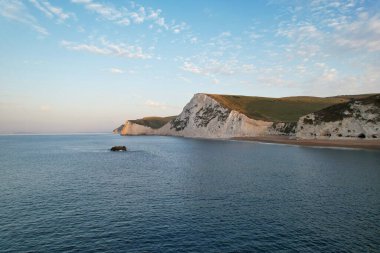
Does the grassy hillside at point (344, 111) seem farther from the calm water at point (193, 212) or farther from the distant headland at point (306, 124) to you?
Result: the calm water at point (193, 212)

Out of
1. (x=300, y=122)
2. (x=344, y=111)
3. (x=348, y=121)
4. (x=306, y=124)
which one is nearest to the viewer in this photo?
(x=348, y=121)

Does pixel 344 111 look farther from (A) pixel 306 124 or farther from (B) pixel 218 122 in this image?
(B) pixel 218 122

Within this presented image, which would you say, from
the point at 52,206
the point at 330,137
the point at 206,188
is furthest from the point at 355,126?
the point at 52,206

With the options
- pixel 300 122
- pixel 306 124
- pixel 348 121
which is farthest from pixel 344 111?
pixel 300 122

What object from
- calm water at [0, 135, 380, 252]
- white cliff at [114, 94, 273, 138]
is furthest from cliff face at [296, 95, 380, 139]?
calm water at [0, 135, 380, 252]

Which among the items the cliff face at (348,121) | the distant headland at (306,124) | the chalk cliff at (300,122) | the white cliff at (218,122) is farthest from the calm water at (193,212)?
the white cliff at (218,122)

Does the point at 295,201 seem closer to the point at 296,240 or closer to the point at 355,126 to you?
the point at 296,240

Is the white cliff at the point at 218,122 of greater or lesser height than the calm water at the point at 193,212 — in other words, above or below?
above

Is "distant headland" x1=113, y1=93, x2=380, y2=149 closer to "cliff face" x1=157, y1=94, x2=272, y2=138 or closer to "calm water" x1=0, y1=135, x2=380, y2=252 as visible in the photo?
"cliff face" x1=157, y1=94, x2=272, y2=138

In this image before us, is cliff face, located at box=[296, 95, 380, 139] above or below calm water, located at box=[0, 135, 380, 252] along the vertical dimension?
above
